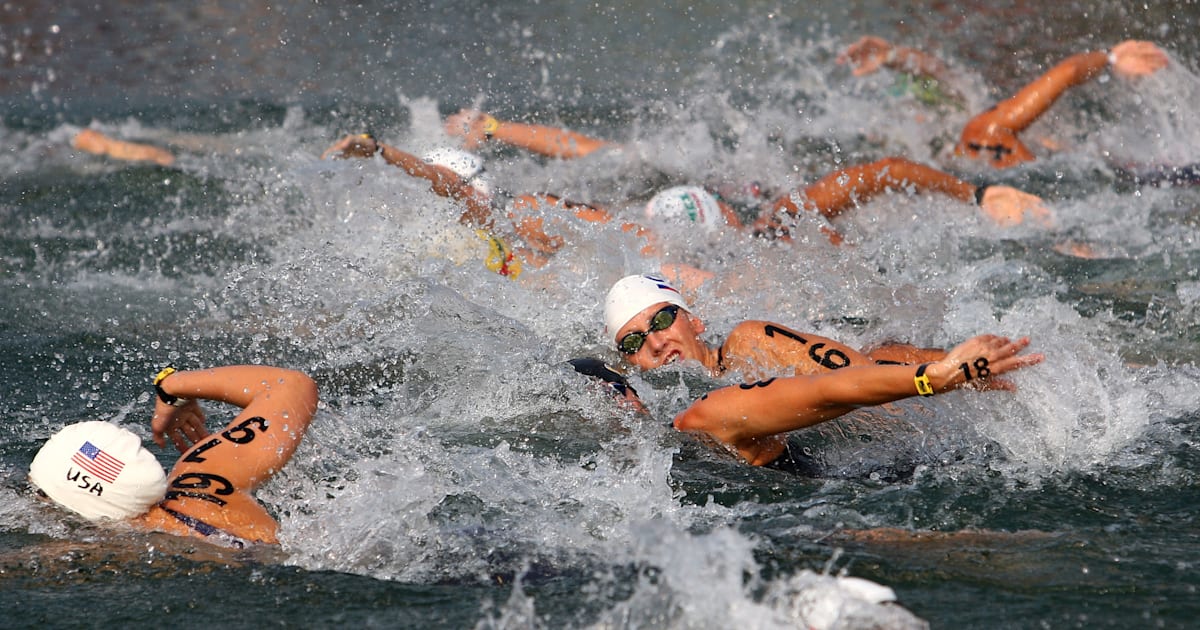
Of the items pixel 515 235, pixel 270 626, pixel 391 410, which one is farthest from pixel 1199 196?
pixel 270 626

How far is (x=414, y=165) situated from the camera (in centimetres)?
684

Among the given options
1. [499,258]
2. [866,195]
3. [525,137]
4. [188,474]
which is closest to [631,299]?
[499,258]

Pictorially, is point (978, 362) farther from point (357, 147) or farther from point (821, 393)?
point (357, 147)

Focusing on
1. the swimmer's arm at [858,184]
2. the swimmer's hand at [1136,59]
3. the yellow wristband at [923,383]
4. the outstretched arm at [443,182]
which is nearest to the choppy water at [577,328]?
the outstretched arm at [443,182]

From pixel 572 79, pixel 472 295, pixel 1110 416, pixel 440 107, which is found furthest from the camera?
pixel 572 79

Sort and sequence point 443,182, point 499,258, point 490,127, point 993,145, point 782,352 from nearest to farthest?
point 782,352, point 499,258, point 443,182, point 993,145, point 490,127

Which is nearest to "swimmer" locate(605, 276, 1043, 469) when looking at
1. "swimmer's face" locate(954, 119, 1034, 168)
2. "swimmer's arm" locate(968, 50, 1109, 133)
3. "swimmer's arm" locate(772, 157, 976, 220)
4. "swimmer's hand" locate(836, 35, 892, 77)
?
"swimmer's arm" locate(772, 157, 976, 220)

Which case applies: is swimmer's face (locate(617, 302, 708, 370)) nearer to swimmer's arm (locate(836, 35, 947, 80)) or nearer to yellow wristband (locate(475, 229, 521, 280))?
yellow wristband (locate(475, 229, 521, 280))

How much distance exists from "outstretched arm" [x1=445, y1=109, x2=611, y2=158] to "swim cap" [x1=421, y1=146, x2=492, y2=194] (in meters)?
0.77

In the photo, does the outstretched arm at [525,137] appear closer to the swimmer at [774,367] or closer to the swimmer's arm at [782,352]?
the swimmer at [774,367]

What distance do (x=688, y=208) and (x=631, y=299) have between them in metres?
1.98

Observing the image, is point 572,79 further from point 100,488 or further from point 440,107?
point 100,488

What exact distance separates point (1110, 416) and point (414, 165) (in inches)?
153

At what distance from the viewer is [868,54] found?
10000 millimetres
